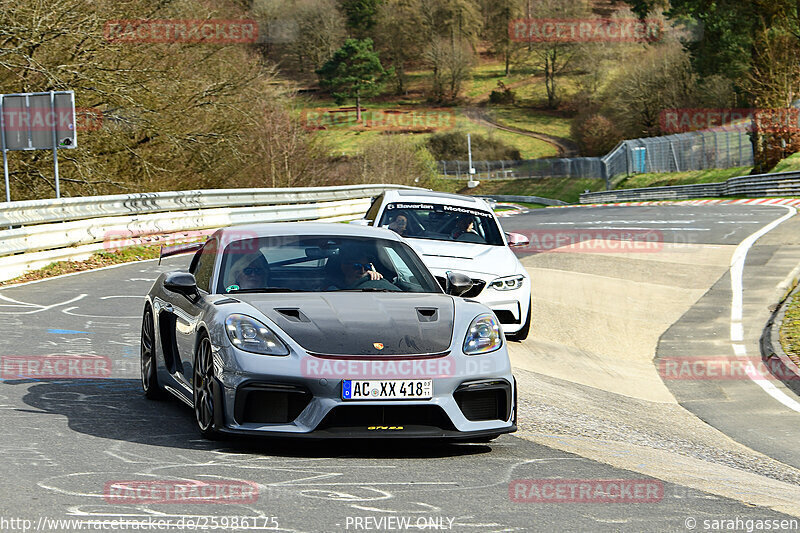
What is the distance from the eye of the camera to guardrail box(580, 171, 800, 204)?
45.5 metres

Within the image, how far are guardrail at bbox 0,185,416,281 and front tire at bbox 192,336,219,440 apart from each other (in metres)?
11.1

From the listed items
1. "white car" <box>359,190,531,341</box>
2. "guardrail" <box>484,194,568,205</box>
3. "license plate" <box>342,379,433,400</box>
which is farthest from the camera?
"guardrail" <box>484,194,568,205</box>

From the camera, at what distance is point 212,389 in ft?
21.8

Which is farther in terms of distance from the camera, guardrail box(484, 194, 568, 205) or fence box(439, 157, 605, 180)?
fence box(439, 157, 605, 180)

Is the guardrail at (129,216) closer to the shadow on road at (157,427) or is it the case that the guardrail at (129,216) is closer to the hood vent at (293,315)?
the shadow on road at (157,427)

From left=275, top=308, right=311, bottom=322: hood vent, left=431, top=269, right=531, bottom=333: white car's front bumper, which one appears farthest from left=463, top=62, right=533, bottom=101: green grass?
left=275, top=308, right=311, bottom=322: hood vent

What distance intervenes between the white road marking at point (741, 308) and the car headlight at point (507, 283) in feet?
10.3

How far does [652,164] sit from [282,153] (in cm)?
4235

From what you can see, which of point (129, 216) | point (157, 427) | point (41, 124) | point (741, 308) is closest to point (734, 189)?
point (741, 308)

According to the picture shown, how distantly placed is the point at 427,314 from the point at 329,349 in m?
0.84

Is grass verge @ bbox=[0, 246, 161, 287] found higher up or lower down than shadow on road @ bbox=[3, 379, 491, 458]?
lower down

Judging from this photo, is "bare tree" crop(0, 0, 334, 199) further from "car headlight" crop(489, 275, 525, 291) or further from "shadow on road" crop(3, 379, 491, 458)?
"shadow on road" crop(3, 379, 491, 458)

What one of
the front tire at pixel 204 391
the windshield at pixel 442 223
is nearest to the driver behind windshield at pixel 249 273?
the front tire at pixel 204 391

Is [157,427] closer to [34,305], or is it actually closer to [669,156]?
[34,305]
